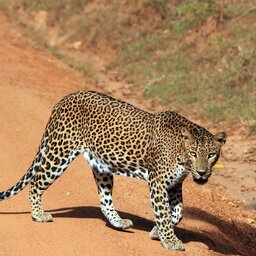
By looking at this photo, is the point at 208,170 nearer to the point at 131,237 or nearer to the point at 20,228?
the point at 131,237

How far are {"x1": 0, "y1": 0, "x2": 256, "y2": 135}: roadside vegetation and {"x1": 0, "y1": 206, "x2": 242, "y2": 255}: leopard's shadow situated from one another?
478cm

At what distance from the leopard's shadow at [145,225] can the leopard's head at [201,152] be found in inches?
48.3

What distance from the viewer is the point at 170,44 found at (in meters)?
21.1

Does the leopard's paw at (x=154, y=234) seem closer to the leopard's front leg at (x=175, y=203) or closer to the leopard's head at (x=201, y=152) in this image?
the leopard's front leg at (x=175, y=203)

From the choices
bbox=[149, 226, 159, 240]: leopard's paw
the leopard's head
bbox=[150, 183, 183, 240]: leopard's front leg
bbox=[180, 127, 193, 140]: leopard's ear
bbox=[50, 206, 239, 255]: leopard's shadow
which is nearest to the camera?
the leopard's head

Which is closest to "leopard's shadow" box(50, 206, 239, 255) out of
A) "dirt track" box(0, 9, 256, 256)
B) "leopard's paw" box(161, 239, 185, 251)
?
"dirt track" box(0, 9, 256, 256)

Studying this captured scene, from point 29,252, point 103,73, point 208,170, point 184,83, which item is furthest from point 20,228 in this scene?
point 103,73

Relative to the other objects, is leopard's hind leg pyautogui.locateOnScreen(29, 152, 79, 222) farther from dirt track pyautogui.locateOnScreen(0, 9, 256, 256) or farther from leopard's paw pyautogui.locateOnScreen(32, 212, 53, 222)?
dirt track pyautogui.locateOnScreen(0, 9, 256, 256)

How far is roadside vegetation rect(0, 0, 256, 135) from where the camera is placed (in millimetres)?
17125

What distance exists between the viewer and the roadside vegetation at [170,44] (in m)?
17.1

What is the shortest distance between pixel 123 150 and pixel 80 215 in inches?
46.9

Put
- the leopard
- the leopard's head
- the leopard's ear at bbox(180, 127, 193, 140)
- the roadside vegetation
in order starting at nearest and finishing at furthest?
the leopard's head, the leopard's ear at bbox(180, 127, 193, 140), the leopard, the roadside vegetation

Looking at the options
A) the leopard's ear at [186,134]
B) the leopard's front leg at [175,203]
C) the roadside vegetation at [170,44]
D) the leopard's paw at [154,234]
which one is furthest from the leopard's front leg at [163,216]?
the roadside vegetation at [170,44]

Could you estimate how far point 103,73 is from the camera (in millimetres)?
20656
